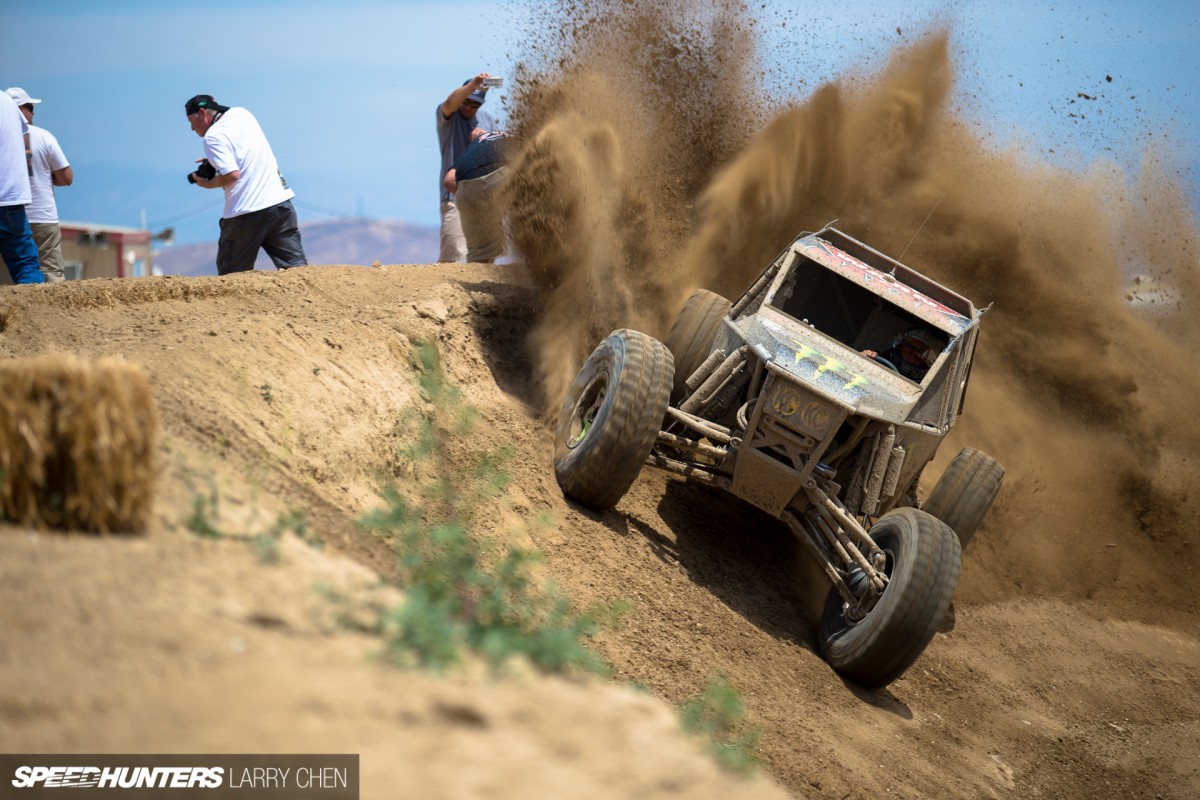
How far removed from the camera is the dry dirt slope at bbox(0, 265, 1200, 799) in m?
2.71

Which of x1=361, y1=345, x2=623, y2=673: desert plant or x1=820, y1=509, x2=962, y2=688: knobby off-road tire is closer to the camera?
x1=361, y1=345, x2=623, y2=673: desert plant

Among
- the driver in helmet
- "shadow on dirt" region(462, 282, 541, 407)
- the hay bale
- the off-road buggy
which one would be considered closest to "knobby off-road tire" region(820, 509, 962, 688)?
the off-road buggy

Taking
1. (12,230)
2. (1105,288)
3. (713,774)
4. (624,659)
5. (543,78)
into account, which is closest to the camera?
(713,774)

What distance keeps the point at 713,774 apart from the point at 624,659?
8.60 feet

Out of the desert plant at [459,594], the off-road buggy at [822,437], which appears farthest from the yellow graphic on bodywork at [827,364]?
the desert plant at [459,594]

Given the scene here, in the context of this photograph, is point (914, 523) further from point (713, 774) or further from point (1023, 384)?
point (1023, 384)

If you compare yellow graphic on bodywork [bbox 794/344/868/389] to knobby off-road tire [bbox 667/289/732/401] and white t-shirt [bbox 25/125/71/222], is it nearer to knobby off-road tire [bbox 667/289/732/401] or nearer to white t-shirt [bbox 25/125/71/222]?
knobby off-road tire [bbox 667/289/732/401]

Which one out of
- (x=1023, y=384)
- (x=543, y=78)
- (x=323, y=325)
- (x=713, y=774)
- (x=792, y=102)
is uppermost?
(x=792, y=102)

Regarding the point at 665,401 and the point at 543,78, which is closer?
the point at 665,401

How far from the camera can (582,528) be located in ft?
→ 22.1

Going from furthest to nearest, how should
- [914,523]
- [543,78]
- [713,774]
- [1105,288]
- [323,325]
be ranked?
[1105,288] → [543,78] → [323,325] → [914,523] → [713,774]

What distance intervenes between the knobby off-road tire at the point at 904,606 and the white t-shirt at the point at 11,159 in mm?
6632

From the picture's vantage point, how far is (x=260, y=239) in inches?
348

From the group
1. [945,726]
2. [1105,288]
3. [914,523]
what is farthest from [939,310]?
[1105,288]
